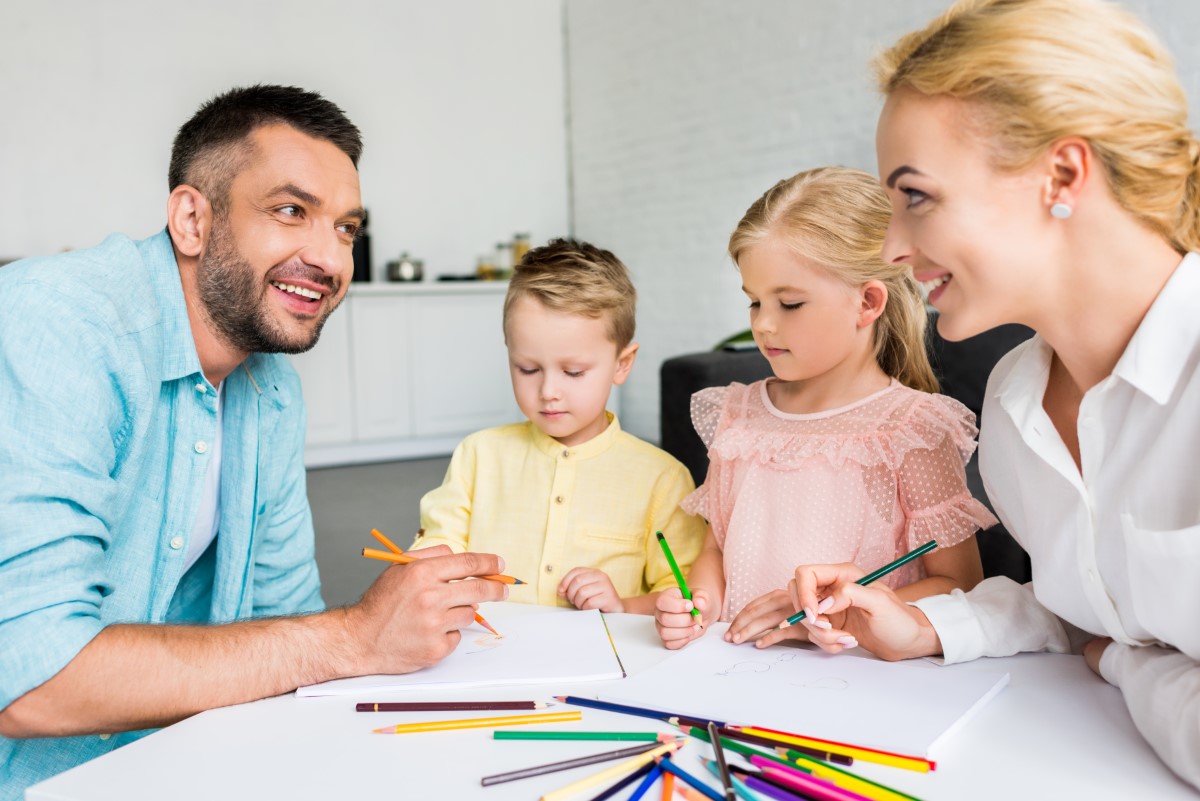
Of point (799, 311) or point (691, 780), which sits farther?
point (799, 311)

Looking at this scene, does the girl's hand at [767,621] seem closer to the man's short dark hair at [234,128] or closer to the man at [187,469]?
the man at [187,469]

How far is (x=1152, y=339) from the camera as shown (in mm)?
739

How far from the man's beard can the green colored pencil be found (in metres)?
0.82

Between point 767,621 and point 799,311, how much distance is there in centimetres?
46

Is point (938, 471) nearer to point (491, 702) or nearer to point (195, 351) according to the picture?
point (491, 702)

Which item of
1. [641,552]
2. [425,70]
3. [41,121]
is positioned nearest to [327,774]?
[641,552]

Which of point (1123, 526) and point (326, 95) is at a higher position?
point (326, 95)

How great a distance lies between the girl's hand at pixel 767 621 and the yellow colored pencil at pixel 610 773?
25 cm

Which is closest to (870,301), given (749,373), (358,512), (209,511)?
(209,511)

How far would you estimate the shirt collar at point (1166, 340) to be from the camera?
731 millimetres

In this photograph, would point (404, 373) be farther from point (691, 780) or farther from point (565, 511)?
point (691, 780)

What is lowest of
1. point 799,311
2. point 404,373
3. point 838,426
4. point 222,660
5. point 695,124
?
point 404,373

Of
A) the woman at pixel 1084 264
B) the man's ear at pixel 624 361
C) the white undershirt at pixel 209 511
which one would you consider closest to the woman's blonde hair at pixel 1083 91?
the woman at pixel 1084 264

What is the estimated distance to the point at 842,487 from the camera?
126 centimetres
